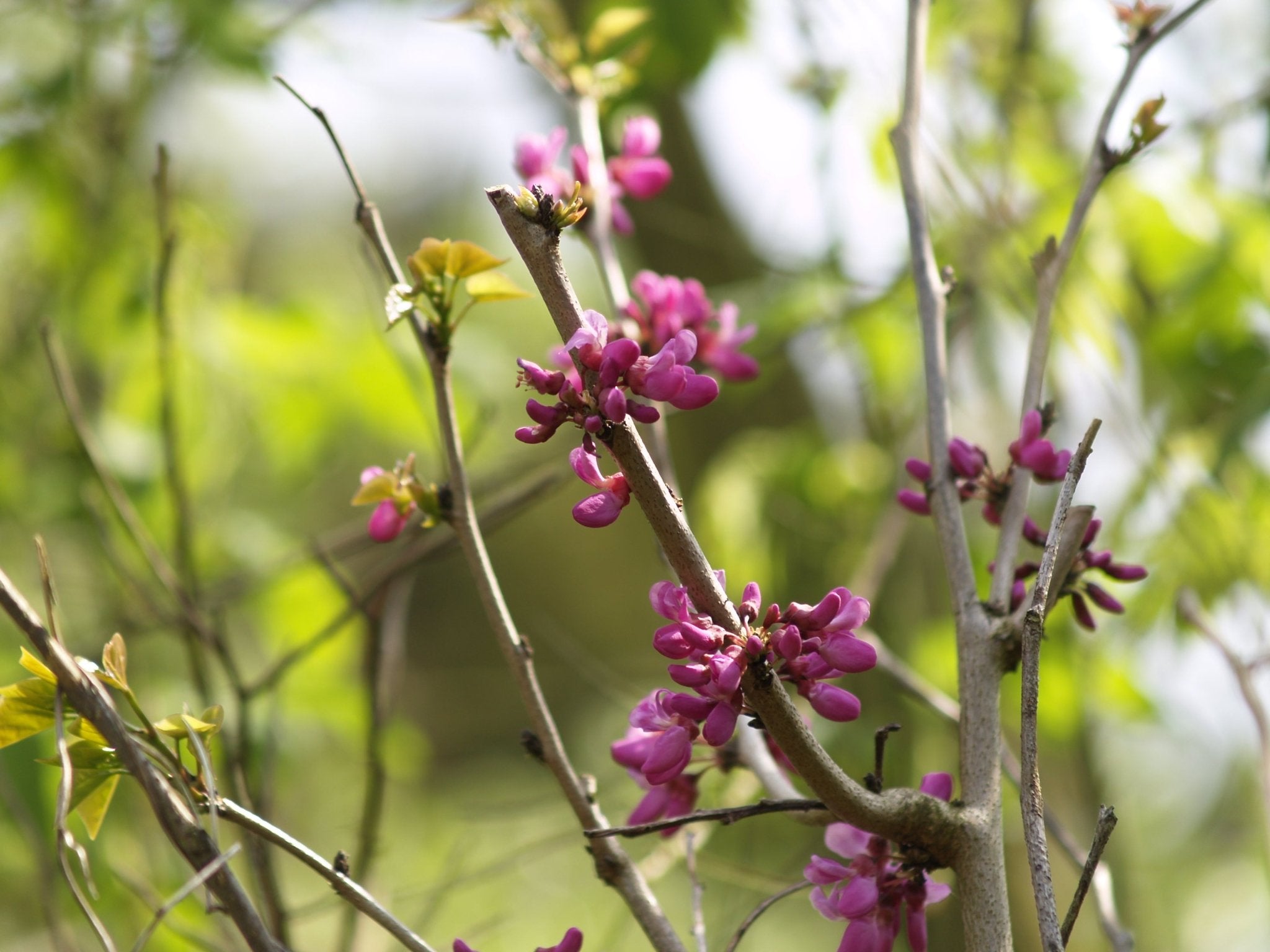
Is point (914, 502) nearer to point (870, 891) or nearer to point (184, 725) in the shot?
point (870, 891)

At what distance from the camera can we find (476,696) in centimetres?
647

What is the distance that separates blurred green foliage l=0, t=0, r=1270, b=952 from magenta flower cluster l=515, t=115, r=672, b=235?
1.10 feet

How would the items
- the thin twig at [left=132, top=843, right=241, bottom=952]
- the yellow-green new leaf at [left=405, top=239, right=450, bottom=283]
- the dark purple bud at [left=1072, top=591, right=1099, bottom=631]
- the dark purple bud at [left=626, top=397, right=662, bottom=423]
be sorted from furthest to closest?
the dark purple bud at [left=1072, top=591, right=1099, bottom=631] < the yellow-green new leaf at [left=405, top=239, right=450, bottom=283] < the dark purple bud at [left=626, top=397, right=662, bottom=423] < the thin twig at [left=132, top=843, right=241, bottom=952]

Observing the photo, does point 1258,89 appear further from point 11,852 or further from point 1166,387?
point 11,852

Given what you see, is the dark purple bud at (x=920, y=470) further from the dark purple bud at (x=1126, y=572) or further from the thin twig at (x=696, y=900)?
the thin twig at (x=696, y=900)

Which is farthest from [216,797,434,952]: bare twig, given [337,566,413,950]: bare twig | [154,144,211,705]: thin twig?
[154,144,211,705]: thin twig

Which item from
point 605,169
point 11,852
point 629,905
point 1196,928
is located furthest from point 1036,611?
point 1196,928

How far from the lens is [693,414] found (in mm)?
3809

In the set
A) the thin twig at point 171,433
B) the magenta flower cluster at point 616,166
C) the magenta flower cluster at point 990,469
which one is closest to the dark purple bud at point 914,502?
the magenta flower cluster at point 990,469

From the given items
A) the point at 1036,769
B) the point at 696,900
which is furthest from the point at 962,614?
the point at 696,900

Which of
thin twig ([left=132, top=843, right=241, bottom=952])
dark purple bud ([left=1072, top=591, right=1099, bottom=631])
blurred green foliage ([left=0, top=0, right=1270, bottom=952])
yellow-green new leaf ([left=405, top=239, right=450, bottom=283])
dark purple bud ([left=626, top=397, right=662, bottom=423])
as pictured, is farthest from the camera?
blurred green foliage ([left=0, top=0, right=1270, bottom=952])

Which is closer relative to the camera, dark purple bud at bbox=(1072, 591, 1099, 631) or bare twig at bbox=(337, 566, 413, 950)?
dark purple bud at bbox=(1072, 591, 1099, 631)

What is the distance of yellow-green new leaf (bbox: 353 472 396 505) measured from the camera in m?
0.89

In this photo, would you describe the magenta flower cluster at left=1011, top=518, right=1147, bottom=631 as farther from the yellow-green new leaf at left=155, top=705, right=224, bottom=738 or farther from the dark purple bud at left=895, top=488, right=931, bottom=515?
the yellow-green new leaf at left=155, top=705, right=224, bottom=738
